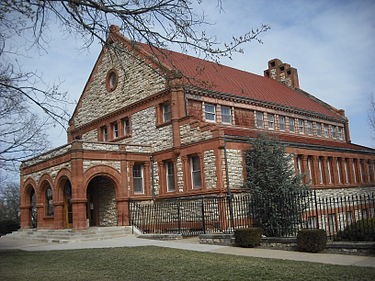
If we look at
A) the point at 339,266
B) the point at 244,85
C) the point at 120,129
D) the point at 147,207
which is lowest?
the point at 339,266

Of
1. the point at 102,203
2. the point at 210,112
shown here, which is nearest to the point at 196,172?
the point at 210,112

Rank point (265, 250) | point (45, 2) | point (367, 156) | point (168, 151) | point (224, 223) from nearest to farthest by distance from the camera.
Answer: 1. point (45, 2)
2. point (265, 250)
3. point (224, 223)
4. point (168, 151)
5. point (367, 156)

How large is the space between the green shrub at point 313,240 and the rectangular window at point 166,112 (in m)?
13.2

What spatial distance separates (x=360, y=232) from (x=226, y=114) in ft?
46.4

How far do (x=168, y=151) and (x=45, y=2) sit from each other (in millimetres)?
16434

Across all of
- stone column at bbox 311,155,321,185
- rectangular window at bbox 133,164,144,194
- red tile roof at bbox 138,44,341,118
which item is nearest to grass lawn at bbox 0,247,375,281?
rectangular window at bbox 133,164,144,194

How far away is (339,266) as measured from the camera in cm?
1014

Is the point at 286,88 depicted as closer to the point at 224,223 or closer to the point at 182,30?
the point at 224,223

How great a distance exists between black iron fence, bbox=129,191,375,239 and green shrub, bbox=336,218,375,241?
0.04 m

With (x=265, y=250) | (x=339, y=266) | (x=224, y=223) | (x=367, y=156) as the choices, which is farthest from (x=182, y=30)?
(x=367, y=156)

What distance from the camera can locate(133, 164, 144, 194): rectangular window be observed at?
2497 cm

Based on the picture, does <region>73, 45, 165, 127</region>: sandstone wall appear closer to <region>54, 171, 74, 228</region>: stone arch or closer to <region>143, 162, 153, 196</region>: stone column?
<region>143, 162, 153, 196</region>: stone column

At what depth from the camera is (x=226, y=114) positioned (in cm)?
2652

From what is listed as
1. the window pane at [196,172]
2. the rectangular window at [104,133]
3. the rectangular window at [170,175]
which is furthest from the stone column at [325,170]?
the rectangular window at [104,133]
